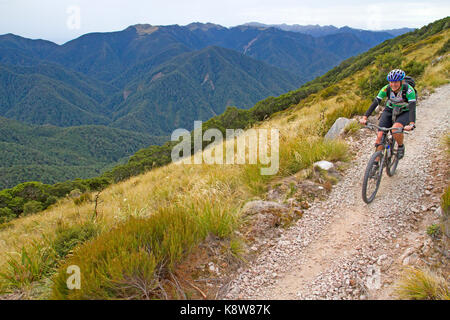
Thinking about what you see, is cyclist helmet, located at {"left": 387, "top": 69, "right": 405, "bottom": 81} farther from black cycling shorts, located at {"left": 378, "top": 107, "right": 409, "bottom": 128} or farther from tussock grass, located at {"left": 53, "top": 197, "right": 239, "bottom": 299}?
tussock grass, located at {"left": 53, "top": 197, "right": 239, "bottom": 299}

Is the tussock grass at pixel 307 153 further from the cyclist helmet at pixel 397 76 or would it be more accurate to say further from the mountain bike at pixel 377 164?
the cyclist helmet at pixel 397 76

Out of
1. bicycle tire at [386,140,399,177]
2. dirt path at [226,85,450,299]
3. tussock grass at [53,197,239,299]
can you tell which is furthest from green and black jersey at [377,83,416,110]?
tussock grass at [53,197,239,299]

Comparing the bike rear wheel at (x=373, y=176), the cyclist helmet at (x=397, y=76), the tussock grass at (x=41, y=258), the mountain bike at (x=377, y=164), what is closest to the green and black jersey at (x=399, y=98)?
the cyclist helmet at (x=397, y=76)

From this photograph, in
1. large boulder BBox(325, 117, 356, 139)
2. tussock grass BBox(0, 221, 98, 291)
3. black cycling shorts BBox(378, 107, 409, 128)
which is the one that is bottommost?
tussock grass BBox(0, 221, 98, 291)

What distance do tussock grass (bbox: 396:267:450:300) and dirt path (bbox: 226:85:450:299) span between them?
A: 185mm

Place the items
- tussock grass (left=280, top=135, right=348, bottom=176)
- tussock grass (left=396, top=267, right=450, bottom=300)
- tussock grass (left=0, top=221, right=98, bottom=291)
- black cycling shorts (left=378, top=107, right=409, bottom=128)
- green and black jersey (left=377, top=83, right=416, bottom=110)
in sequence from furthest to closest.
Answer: tussock grass (left=280, top=135, right=348, bottom=176), black cycling shorts (left=378, top=107, right=409, bottom=128), green and black jersey (left=377, top=83, right=416, bottom=110), tussock grass (left=0, top=221, right=98, bottom=291), tussock grass (left=396, top=267, right=450, bottom=300)

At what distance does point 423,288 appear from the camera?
244 centimetres

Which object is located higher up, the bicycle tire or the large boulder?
the large boulder

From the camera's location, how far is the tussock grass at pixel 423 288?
2.37m

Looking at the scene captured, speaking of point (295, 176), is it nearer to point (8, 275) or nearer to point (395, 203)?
point (395, 203)

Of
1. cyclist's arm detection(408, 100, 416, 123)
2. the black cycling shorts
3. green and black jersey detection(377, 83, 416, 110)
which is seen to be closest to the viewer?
A: cyclist's arm detection(408, 100, 416, 123)

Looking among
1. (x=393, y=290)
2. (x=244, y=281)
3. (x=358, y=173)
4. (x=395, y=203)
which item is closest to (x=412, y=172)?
(x=358, y=173)

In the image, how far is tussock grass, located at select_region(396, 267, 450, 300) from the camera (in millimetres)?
2367
